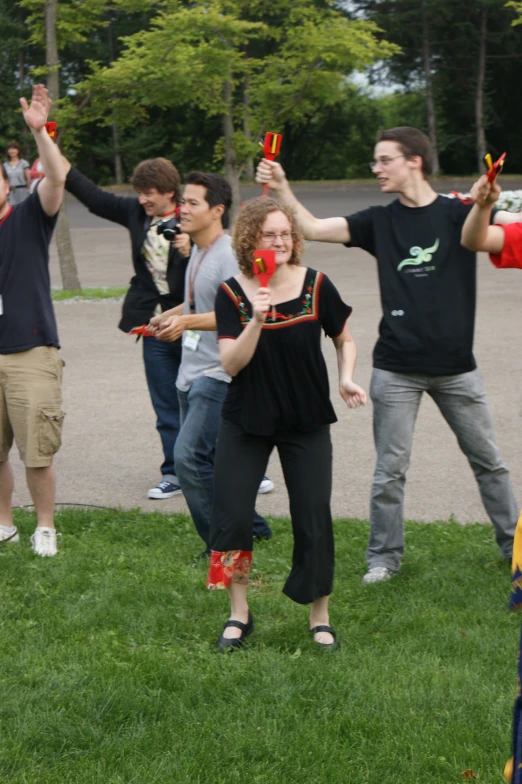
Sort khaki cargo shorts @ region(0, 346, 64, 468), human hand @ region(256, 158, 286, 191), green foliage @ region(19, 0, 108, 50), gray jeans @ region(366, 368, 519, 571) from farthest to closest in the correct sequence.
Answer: green foliage @ region(19, 0, 108, 50), khaki cargo shorts @ region(0, 346, 64, 468), gray jeans @ region(366, 368, 519, 571), human hand @ region(256, 158, 286, 191)

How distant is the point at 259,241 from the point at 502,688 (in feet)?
6.37

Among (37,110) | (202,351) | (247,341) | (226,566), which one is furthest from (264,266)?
(37,110)

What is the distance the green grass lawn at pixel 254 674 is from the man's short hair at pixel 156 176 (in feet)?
7.18

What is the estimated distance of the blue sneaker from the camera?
654 cm

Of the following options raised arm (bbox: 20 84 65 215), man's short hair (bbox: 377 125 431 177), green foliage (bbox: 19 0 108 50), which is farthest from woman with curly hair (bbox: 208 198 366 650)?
green foliage (bbox: 19 0 108 50)

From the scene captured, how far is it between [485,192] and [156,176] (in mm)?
2722

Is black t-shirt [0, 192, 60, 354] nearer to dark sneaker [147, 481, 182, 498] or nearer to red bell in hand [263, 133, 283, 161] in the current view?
red bell in hand [263, 133, 283, 161]

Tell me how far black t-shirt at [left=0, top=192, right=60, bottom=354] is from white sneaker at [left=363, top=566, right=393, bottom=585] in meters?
2.07

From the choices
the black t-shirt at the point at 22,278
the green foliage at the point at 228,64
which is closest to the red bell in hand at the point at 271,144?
the black t-shirt at the point at 22,278

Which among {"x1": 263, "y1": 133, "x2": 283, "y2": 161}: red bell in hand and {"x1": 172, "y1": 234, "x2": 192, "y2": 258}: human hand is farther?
{"x1": 172, "y1": 234, "x2": 192, "y2": 258}: human hand

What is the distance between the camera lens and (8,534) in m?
5.66

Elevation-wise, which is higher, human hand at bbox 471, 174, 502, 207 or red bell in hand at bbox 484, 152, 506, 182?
red bell in hand at bbox 484, 152, 506, 182

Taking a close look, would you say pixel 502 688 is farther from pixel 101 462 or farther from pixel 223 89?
pixel 223 89

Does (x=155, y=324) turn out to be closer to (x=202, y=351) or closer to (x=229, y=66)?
(x=202, y=351)
